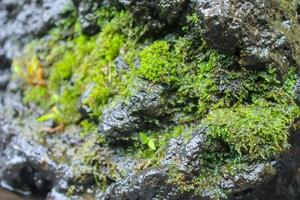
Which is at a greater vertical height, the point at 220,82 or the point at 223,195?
the point at 220,82

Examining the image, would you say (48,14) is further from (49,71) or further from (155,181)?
(155,181)

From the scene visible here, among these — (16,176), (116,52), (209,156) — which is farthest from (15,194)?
(209,156)

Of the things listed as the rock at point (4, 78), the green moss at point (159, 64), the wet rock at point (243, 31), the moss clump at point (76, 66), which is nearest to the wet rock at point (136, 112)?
the green moss at point (159, 64)

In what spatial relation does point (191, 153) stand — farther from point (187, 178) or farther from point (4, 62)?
point (4, 62)

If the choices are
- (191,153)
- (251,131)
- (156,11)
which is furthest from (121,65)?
(251,131)

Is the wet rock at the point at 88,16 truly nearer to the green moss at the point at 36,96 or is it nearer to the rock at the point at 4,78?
the green moss at the point at 36,96
